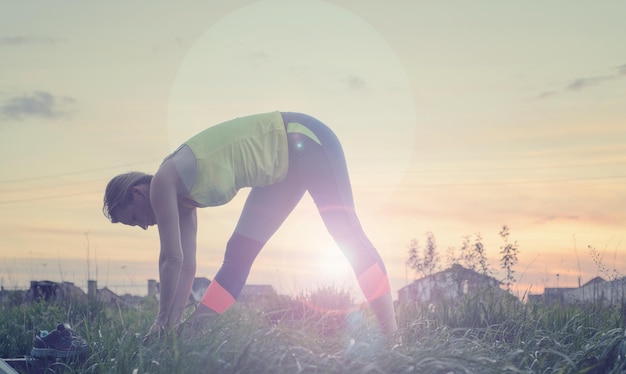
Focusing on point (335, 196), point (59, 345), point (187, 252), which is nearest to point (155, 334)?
point (59, 345)

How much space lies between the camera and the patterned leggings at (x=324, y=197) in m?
4.49

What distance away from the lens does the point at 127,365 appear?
3488mm

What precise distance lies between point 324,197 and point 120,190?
4.20 ft

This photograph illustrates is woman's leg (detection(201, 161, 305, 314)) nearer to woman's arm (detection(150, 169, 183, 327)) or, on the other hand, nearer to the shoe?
woman's arm (detection(150, 169, 183, 327))

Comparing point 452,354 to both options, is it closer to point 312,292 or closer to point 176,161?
point 176,161

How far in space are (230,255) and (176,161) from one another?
966mm

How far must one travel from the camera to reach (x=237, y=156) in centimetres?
447

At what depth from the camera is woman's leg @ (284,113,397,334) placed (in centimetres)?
449

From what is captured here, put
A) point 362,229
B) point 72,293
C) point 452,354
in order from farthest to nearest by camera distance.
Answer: point 72,293, point 362,229, point 452,354

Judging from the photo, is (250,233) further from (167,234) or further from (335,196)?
(167,234)

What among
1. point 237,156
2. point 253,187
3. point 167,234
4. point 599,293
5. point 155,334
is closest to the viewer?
point 155,334

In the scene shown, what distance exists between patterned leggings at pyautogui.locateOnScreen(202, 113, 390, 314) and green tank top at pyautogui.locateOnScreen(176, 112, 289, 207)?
0.10 meters

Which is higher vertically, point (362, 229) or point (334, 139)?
point (334, 139)

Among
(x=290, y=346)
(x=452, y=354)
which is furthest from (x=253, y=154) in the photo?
(x=452, y=354)
